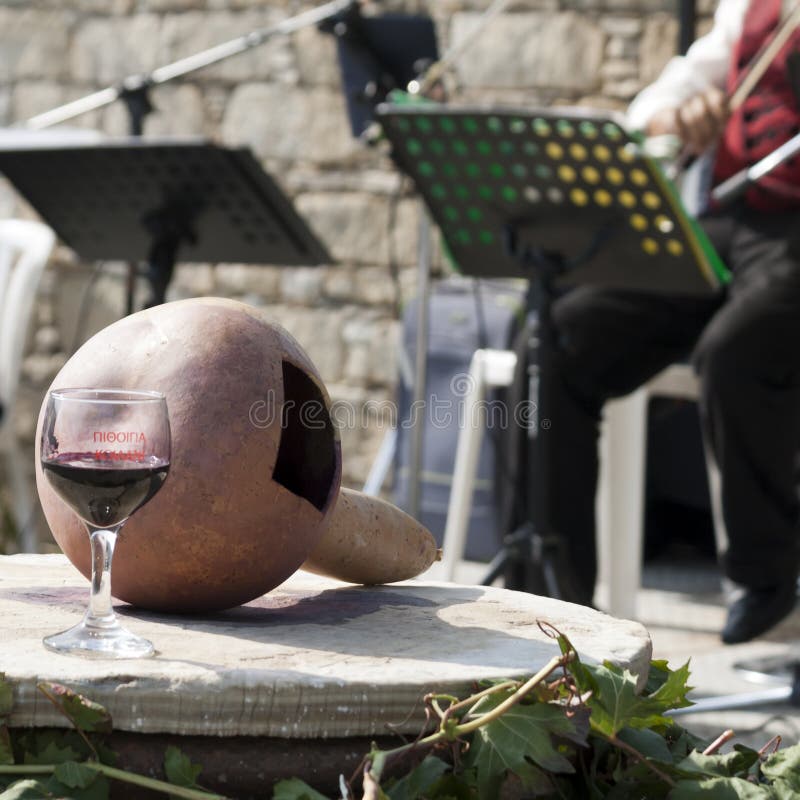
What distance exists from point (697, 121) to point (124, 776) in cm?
212

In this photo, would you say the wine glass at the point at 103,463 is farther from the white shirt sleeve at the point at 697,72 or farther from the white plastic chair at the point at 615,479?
the white plastic chair at the point at 615,479

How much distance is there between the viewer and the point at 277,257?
2930 millimetres

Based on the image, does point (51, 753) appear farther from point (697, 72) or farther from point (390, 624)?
point (697, 72)

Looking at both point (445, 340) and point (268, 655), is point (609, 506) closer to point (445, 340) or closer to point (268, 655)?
point (445, 340)

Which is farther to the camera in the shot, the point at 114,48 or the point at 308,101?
the point at 114,48

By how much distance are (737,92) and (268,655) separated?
2.16 metres

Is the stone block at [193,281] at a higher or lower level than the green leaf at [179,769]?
Answer: lower

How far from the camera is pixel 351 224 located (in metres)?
5.09

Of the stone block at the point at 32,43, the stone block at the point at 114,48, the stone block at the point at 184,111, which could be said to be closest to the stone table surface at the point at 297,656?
the stone block at the point at 184,111

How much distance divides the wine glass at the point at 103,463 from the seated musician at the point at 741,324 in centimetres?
164

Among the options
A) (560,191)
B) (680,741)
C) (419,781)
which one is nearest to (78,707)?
(419,781)

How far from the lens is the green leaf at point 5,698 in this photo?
3.27 feet

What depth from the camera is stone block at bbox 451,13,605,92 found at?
4.71 metres

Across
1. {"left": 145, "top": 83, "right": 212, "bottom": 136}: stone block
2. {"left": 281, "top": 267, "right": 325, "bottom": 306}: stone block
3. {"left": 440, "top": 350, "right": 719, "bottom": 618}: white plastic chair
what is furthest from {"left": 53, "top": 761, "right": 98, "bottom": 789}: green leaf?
{"left": 145, "top": 83, "right": 212, "bottom": 136}: stone block
